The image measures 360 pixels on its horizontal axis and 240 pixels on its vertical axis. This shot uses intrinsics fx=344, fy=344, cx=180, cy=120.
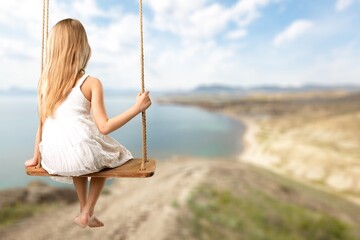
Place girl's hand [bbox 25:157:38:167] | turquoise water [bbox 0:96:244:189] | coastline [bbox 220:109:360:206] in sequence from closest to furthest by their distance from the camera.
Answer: girl's hand [bbox 25:157:38:167] → coastline [bbox 220:109:360:206] → turquoise water [bbox 0:96:244:189]

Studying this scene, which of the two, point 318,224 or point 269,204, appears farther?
point 269,204

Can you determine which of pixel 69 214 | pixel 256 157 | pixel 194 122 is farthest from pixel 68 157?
pixel 194 122

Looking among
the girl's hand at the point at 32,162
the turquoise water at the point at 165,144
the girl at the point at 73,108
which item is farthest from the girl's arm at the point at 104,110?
the turquoise water at the point at 165,144

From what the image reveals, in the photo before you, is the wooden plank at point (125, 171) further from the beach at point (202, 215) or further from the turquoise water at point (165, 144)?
the turquoise water at point (165, 144)

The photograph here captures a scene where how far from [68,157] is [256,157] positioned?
37.7 m

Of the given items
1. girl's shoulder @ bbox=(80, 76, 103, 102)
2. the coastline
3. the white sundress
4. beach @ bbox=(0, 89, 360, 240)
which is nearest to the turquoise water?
the coastline

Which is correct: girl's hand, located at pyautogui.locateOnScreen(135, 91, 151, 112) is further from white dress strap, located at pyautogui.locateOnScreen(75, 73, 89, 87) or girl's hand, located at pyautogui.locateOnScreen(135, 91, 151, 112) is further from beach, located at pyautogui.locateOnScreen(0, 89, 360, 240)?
beach, located at pyautogui.locateOnScreen(0, 89, 360, 240)

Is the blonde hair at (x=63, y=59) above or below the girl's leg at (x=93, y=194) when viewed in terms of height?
above

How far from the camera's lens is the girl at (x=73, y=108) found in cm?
271

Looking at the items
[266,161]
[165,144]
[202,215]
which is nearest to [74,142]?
[202,215]

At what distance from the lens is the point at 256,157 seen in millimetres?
39031

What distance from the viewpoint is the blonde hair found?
2.73 meters

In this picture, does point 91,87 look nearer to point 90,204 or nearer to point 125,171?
point 125,171

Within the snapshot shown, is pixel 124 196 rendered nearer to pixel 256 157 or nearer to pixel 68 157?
pixel 68 157
